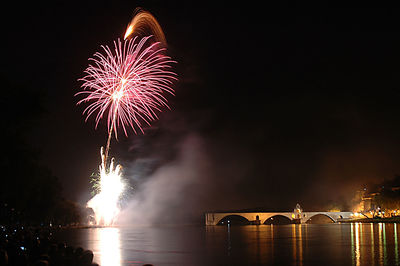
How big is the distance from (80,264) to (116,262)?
968cm

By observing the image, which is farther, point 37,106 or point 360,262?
point 37,106

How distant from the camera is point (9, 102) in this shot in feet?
134

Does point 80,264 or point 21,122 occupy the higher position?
point 21,122

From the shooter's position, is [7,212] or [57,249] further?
[7,212]

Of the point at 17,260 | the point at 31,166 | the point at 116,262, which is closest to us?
the point at 17,260

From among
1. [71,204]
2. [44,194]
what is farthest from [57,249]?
[71,204]

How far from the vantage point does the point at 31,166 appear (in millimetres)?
48344

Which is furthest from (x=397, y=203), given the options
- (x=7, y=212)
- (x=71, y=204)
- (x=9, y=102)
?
(x=9, y=102)

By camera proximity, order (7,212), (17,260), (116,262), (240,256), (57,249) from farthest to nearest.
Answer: (7,212) < (240,256) < (116,262) < (57,249) < (17,260)

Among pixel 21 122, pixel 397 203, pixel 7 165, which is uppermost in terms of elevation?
pixel 21 122

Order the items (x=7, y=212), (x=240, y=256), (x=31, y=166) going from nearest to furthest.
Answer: (x=240, y=256)
(x=31, y=166)
(x=7, y=212)

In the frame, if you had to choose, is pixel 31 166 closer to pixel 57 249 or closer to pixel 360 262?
pixel 57 249

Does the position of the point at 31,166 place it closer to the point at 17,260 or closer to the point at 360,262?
the point at 17,260

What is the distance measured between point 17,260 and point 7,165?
61.0 ft
